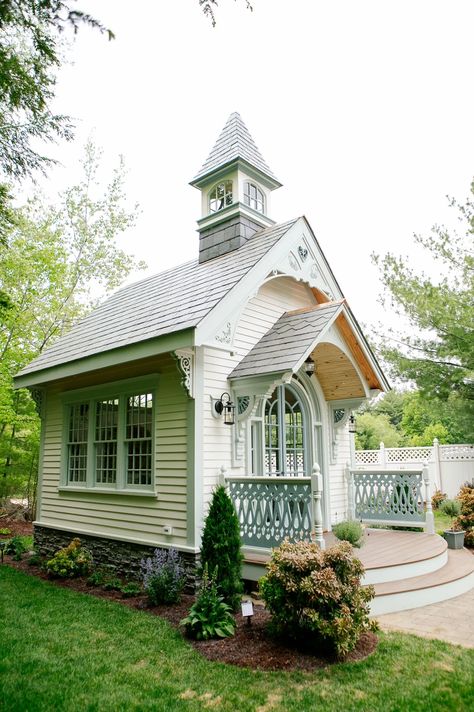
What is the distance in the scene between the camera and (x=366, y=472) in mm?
9625

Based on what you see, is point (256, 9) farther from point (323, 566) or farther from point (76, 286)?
point (76, 286)

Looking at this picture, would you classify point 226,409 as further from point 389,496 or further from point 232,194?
point 232,194

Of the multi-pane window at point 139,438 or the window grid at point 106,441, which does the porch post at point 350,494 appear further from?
the window grid at point 106,441

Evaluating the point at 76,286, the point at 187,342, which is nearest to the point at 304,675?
the point at 187,342

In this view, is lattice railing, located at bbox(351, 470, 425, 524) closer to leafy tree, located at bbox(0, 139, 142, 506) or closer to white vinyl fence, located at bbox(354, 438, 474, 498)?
white vinyl fence, located at bbox(354, 438, 474, 498)

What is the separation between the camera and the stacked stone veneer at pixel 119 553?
21.7ft

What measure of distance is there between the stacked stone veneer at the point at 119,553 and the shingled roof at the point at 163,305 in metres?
3.16

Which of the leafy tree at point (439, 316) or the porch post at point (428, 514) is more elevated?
the leafy tree at point (439, 316)

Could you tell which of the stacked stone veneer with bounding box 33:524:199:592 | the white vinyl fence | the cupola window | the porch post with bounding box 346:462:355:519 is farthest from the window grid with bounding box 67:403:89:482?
the white vinyl fence

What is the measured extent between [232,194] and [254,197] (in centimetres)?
53

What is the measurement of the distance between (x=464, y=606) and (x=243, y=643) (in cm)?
308

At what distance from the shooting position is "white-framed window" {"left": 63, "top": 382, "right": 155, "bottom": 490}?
26.0 ft

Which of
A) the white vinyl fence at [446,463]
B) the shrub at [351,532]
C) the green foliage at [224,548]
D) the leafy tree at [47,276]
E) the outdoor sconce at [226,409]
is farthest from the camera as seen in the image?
the white vinyl fence at [446,463]

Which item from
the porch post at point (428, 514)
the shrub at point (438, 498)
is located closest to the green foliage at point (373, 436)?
the shrub at point (438, 498)
